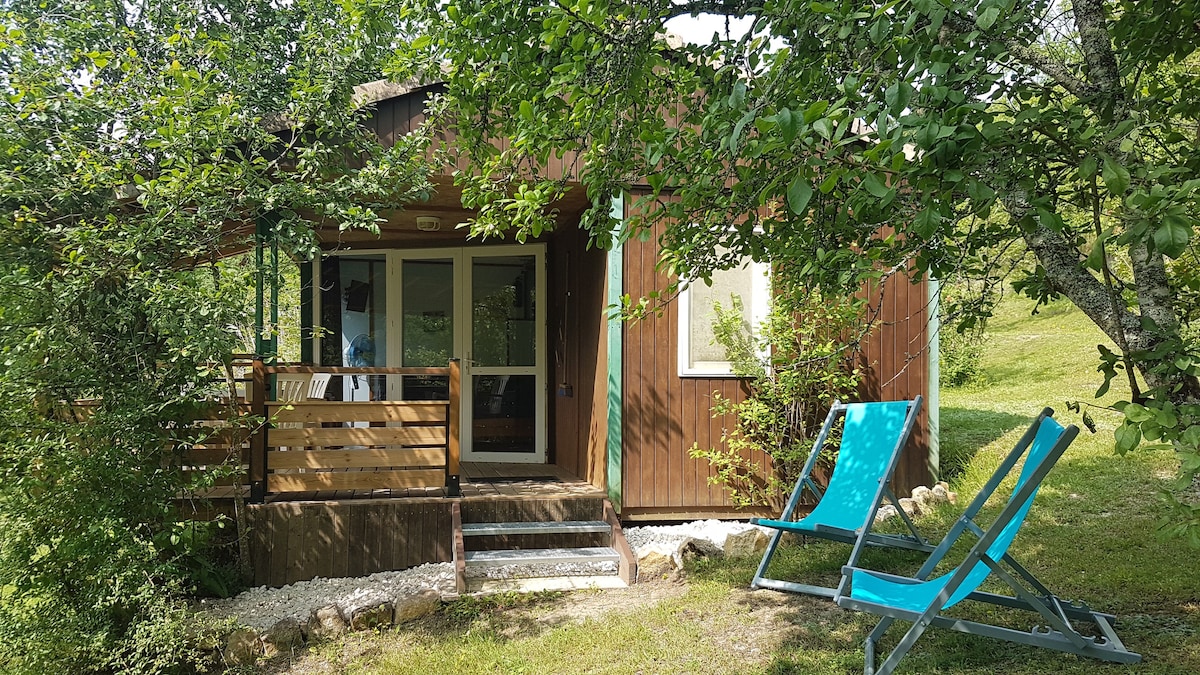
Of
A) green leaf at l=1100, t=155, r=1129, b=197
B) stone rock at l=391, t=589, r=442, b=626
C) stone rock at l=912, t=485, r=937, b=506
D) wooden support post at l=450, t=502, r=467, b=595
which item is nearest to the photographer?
green leaf at l=1100, t=155, r=1129, b=197

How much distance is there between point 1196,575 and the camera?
12.8ft

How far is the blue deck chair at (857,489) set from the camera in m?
4.15

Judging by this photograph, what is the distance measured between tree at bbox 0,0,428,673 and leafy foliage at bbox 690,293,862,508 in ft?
9.53

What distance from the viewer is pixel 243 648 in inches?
157

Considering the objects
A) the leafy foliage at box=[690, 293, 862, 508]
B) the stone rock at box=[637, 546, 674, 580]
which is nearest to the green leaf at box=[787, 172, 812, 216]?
the stone rock at box=[637, 546, 674, 580]

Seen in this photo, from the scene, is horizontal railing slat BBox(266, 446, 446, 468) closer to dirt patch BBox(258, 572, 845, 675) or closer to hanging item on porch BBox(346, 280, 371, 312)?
dirt patch BBox(258, 572, 845, 675)

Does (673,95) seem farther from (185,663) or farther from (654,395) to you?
(185,663)

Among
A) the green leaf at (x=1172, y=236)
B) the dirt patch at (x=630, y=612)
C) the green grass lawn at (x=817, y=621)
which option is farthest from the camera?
the dirt patch at (x=630, y=612)

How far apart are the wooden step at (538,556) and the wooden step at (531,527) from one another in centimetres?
13

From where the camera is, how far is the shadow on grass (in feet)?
23.9

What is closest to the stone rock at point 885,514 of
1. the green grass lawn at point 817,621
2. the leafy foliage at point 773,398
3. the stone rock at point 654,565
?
the green grass lawn at point 817,621

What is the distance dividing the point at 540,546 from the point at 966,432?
540 centimetres

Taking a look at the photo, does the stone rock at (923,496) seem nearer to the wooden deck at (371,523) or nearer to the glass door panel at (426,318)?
the wooden deck at (371,523)

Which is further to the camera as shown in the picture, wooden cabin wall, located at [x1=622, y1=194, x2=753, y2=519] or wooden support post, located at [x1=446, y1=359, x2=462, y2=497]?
wooden cabin wall, located at [x1=622, y1=194, x2=753, y2=519]
